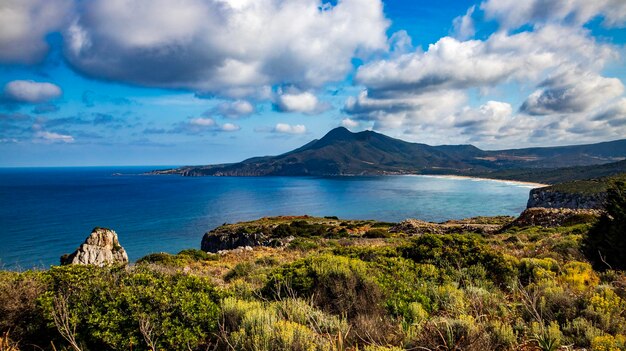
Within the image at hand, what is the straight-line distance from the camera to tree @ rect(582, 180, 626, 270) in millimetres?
10562

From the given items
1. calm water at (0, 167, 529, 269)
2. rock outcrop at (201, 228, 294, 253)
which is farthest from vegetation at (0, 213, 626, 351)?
calm water at (0, 167, 529, 269)

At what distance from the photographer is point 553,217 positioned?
1353 inches

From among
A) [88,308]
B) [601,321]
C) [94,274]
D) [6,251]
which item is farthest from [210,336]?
[6,251]

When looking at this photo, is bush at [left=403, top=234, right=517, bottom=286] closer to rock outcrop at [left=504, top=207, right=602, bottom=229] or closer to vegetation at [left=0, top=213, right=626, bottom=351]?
vegetation at [left=0, top=213, right=626, bottom=351]

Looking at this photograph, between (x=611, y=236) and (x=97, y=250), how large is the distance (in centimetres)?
3472

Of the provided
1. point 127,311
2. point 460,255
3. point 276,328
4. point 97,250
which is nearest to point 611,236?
point 460,255

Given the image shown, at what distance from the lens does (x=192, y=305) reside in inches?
235

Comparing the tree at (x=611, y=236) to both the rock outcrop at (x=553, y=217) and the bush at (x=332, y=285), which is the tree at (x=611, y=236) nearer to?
the bush at (x=332, y=285)

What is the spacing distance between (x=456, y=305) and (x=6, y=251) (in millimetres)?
70310

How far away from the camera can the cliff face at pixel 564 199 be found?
71.0 m

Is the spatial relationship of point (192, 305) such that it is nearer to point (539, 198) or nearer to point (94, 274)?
point (94, 274)

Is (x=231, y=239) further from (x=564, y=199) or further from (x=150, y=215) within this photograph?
(x=564, y=199)

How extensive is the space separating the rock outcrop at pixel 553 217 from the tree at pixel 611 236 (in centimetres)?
2275

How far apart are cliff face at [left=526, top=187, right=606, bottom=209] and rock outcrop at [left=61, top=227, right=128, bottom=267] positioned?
82.5 m
